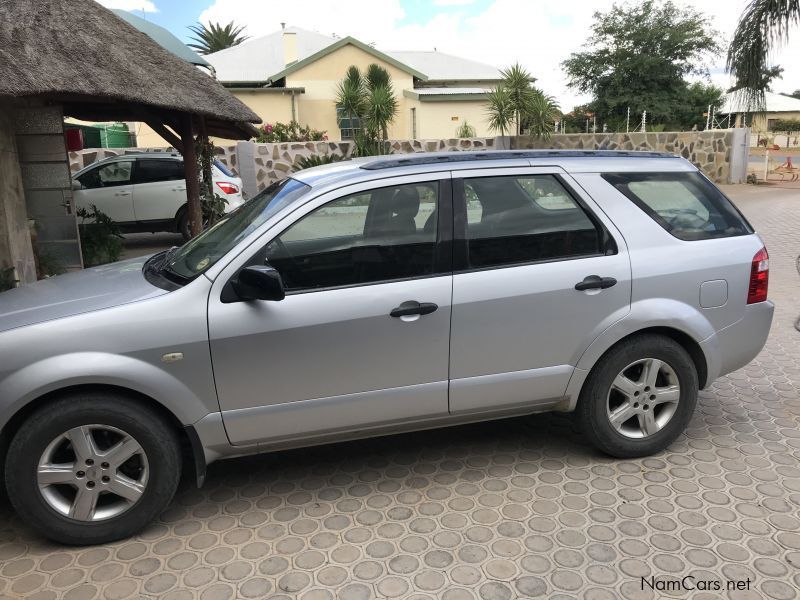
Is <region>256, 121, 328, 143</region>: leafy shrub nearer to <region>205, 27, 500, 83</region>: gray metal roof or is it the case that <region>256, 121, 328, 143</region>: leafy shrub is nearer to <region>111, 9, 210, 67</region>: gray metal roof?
<region>111, 9, 210, 67</region>: gray metal roof

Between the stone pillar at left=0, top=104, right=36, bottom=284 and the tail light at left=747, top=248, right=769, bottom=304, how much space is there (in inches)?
274

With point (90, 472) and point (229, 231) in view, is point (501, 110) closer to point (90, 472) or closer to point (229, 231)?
point (229, 231)

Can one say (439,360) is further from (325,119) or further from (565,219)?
(325,119)

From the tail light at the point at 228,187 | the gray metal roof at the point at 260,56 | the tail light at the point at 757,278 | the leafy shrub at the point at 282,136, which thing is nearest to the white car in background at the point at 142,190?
the tail light at the point at 228,187

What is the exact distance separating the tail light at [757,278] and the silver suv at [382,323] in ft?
0.03

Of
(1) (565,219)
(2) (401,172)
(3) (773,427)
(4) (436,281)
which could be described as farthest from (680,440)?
(2) (401,172)

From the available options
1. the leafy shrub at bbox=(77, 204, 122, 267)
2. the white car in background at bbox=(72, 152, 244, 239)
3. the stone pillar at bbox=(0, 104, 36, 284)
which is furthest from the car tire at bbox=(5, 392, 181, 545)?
the white car in background at bbox=(72, 152, 244, 239)

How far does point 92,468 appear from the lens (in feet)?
10.3

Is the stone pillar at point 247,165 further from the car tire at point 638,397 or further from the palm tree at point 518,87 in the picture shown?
the car tire at point 638,397

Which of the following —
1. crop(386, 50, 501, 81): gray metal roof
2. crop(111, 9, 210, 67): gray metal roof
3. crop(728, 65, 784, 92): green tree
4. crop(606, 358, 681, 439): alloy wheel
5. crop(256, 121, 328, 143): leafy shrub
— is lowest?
crop(606, 358, 681, 439): alloy wheel

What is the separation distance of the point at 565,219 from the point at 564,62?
109ft

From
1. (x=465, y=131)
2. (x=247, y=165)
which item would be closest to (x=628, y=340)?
(x=247, y=165)

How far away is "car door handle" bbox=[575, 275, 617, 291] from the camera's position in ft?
12.1

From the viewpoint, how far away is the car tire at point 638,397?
3.84 metres
